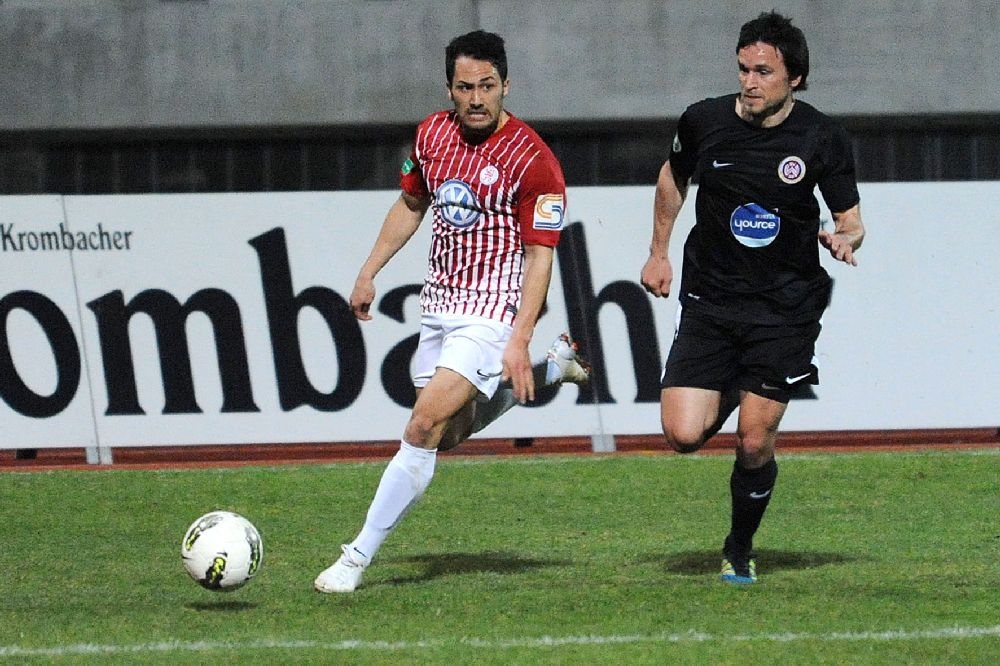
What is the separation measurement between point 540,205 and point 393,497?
4.31 feet

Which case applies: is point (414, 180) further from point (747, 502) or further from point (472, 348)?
point (747, 502)

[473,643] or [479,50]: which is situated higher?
[479,50]

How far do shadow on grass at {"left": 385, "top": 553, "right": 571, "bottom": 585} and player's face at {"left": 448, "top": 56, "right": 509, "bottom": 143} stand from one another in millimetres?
1911

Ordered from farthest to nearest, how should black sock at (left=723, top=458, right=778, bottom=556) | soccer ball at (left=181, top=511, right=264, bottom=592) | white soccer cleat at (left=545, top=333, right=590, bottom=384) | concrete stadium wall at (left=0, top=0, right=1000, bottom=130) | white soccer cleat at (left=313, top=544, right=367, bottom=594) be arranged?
concrete stadium wall at (left=0, top=0, right=1000, bottom=130) < white soccer cleat at (left=545, top=333, right=590, bottom=384) < black sock at (left=723, top=458, right=778, bottom=556) < white soccer cleat at (left=313, top=544, right=367, bottom=594) < soccer ball at (left=181, top=511, right=264, bottom=592)

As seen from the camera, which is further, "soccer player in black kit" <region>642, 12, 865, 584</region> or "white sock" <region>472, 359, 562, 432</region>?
"white sock" <region>472, 359, 562, 432</region>

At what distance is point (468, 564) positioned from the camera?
310 inches

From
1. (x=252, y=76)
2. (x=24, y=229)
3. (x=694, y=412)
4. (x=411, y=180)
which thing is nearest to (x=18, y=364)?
(x=24, y=229)

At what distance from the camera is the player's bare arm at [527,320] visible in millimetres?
6738

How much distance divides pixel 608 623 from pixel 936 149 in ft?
55.7

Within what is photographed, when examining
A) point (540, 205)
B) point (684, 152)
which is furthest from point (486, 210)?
point (684, 152)

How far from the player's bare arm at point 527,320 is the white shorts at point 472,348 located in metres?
0.13

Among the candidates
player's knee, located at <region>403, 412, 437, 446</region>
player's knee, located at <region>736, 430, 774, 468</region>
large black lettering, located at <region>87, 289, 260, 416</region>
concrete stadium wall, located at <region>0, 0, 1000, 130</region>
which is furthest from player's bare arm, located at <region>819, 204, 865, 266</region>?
concrete stadium wall, located at <region>0, 0, 1000, 130</region>

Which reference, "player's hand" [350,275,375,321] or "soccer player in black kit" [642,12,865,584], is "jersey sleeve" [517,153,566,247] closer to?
"soccer player in black kit" [642,12,865,584]

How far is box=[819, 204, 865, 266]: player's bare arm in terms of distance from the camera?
662cm
